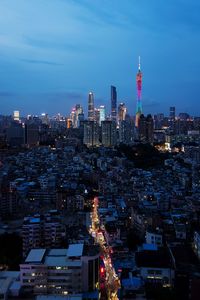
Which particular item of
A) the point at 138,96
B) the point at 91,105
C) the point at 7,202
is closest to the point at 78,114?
the point at 91,105

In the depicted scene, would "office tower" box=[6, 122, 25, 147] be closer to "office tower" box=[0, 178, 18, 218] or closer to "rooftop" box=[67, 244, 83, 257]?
"office tower" box=[0, 178, 18, 218]

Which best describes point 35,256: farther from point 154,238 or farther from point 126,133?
point 126,133

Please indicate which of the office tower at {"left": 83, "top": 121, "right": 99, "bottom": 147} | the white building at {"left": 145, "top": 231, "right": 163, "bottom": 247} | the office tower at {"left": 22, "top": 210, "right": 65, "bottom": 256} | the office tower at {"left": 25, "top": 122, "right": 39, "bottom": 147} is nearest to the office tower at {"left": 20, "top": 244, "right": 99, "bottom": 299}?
the office tower at {"left": 22, "top": 210, "right": 65, "bottom": 256}

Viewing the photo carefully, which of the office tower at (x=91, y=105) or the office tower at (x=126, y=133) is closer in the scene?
the office tower at (x=126, y=133)

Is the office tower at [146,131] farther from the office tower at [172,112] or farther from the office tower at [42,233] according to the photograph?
the office tower at [42,233]

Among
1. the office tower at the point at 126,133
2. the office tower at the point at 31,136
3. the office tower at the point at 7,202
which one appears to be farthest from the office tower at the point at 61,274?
the office tower at the point at 126,133

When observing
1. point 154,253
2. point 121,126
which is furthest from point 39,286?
point 121,126
